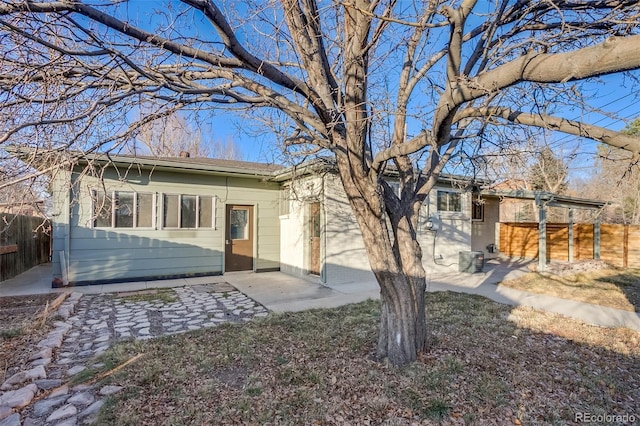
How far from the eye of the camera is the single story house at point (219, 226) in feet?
25.0

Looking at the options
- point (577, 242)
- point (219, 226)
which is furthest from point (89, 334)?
point (577, 242)

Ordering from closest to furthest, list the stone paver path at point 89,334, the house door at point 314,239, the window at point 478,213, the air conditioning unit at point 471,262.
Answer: the stone paver path at point 89,334 → the house door at point 314,239 → the air conditioning unit at point 471,262 → the window at point 478,213

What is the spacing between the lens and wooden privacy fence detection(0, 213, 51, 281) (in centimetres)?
808

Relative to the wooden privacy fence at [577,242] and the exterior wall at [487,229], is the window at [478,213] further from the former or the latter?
the wooden privacy fence at [577,242]

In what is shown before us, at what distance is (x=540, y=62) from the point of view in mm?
1920

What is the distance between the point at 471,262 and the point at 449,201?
2010 mm

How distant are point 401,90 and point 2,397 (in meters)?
4.91

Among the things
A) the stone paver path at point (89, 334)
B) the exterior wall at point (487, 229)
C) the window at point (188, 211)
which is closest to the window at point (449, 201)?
the exterior wall at point (487, 229)

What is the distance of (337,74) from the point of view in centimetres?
421

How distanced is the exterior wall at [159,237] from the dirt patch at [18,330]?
159 centimetres

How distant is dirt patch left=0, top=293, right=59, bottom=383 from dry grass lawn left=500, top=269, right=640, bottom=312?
886 cm

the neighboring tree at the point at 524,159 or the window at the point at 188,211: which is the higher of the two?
the neighboring tree at the point at 524,159

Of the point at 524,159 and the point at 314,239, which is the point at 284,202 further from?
the point at 524,159

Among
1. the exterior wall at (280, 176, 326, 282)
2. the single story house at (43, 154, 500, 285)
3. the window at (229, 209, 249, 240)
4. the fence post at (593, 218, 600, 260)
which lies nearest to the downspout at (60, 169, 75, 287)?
the single story house at (43, 154, 500, 285)
